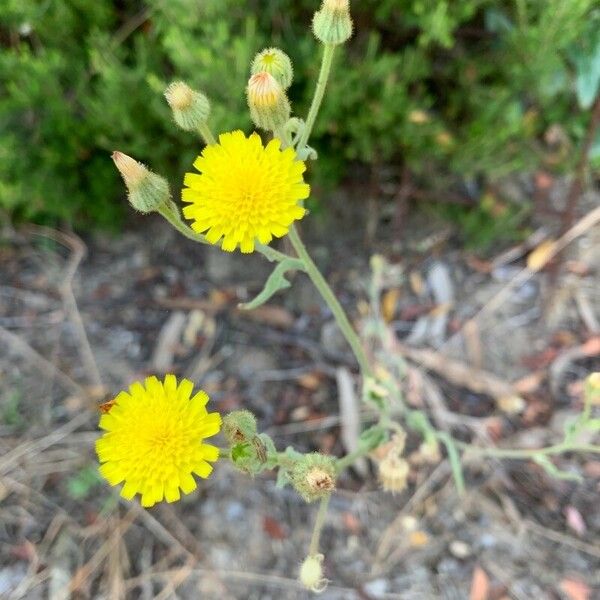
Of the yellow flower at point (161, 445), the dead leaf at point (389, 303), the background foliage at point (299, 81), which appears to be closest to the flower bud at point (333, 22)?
the background foliage at point (299, 81)

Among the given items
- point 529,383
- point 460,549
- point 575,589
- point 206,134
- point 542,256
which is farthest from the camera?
point 542,256

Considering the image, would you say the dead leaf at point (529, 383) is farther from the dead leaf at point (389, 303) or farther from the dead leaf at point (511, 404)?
the dead leaf at point (389, 303)

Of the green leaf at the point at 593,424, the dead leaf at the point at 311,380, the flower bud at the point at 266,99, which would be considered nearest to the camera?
the flower bud at the point at 266,99

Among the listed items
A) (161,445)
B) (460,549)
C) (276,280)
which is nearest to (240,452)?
(161,445)

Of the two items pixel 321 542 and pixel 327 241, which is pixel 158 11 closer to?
pixel 327 241

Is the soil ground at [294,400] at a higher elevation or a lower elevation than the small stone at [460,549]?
higher

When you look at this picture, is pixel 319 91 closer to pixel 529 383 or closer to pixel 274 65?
pixel 274 65
